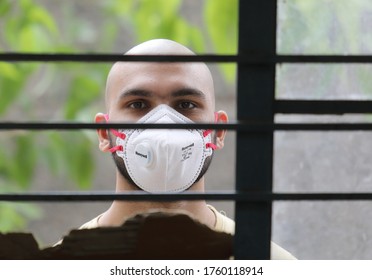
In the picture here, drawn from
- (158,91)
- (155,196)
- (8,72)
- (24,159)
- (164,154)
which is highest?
(8,72)

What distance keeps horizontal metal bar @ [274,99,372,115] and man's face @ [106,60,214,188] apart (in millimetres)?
198

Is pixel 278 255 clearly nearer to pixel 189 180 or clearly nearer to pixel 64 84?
pixel 189 180

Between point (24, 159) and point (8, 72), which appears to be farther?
point (24, 159)

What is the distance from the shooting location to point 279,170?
1.39m

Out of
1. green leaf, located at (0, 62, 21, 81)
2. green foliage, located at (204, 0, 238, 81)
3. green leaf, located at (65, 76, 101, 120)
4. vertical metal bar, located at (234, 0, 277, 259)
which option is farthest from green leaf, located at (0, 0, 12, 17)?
vertical metal bar, located at (234, 0, 277, 259)

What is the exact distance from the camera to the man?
4.28 feet

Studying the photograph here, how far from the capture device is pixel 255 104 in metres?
1.17

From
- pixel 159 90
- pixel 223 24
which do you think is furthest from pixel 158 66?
pixel 223 24

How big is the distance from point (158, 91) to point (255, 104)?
0.70 feet

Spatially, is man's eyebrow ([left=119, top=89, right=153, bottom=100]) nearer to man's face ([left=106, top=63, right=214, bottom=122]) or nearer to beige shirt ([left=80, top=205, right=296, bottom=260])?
man's face ([left=106, top=63, right=214, bottom=122])

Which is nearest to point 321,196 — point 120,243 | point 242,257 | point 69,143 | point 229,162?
point 242,257

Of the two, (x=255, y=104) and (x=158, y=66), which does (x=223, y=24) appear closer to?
(x=158, y=66)

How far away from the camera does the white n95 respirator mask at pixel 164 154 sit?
1298 millimetres

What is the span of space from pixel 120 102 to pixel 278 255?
1.11 feet
